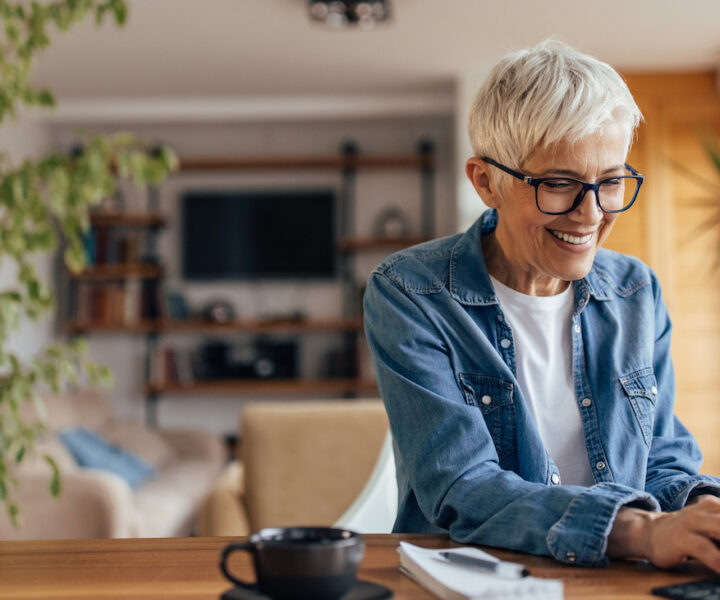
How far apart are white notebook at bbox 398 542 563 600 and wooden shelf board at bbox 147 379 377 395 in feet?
15.5

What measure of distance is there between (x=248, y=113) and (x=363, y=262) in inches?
50.8

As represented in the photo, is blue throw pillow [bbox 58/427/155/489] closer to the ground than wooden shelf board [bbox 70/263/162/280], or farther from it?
closer to the ground

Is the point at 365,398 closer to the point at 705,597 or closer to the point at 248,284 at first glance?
the point at 248,284

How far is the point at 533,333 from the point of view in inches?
48.5

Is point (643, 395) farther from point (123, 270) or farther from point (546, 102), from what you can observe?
point (123, 270)

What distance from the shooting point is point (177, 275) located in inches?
235

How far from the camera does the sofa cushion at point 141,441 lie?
499 cm

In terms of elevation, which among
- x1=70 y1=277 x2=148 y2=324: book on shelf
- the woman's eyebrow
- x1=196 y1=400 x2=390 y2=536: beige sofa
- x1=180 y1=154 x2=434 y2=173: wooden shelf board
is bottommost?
x1=70 y1=277 x2=148 y2=324: book on shelf

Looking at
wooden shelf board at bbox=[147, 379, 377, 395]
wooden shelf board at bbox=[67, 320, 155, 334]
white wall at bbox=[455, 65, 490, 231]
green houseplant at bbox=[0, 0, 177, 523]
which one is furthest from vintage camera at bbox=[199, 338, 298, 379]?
green houseplant at bbox=[0, 0, 177, 523]

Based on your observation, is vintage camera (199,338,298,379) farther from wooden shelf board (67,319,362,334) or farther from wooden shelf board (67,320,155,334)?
wooden shelf board (67,320,155,334)

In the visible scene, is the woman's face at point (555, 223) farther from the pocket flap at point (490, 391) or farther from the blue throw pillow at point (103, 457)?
the blue throw pillow at point (103, 457)

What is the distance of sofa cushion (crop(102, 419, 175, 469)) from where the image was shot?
4.99 meters

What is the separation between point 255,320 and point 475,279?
4.77m

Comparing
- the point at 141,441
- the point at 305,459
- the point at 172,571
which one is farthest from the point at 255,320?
the point at 172,571
